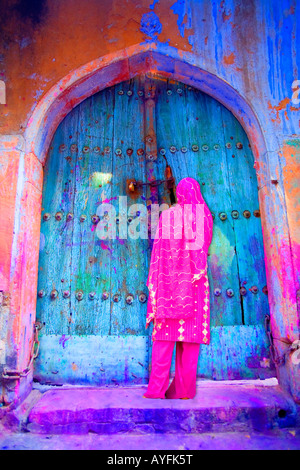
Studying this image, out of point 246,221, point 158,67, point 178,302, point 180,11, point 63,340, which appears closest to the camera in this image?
point 178,302

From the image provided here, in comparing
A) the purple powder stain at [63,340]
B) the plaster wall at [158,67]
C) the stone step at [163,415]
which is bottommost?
the stone step at [163,415]

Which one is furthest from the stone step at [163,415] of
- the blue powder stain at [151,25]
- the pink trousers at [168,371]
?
the blue powder stain at [151,25]

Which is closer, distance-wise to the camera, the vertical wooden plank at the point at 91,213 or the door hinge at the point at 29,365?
the door hinge at the point at 29,365

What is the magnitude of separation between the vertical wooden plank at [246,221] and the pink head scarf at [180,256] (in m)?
0.32

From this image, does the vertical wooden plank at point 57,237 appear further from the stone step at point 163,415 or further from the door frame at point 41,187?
the stone step at point 163,415

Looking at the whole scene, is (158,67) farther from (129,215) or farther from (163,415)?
(163,415)

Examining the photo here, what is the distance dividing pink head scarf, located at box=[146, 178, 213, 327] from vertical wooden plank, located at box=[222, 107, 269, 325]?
0.32m

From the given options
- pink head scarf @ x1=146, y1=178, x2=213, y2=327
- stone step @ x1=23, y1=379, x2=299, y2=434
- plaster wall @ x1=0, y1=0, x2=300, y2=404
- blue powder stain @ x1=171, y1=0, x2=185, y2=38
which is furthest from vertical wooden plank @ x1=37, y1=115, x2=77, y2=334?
blue powder stain @ x1=171, y1=0, x2=185, y2=38

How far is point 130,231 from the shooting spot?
2656 millimetres

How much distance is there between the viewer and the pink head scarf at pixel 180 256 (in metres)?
2.18

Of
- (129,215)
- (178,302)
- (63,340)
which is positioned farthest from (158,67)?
(63,340)

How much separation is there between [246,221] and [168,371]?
50.5 inches

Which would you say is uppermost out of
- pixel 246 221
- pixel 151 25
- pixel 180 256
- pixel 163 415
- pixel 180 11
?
pixel 180 11

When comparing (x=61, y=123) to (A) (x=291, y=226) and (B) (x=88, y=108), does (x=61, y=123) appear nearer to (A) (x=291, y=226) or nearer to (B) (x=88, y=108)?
(B) (x=88, y=108)
